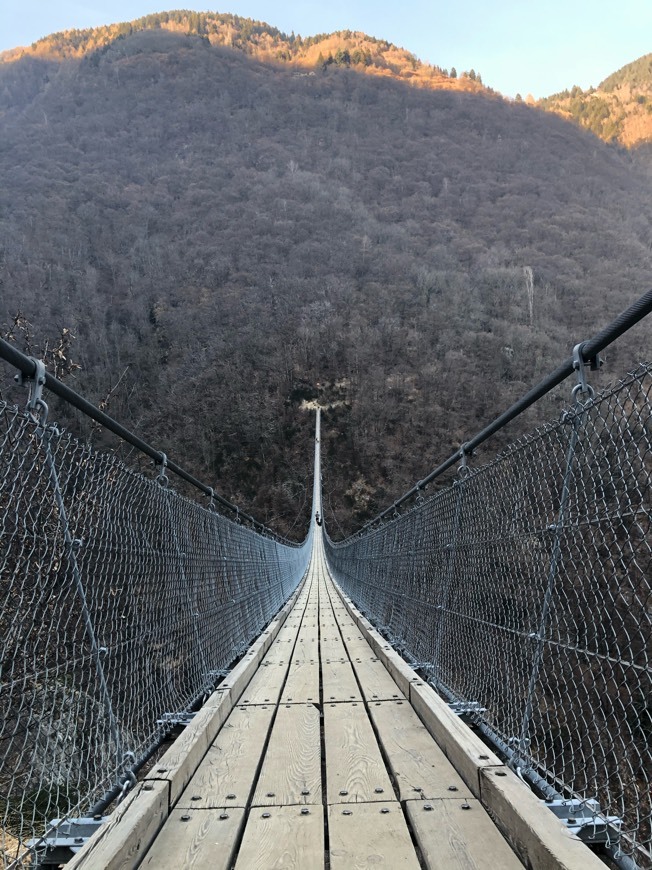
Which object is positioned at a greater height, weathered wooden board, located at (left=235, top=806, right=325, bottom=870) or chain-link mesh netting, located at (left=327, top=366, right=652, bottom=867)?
chain-link mesh netting, located at (left=327, top=366, right=652, bottom=867)

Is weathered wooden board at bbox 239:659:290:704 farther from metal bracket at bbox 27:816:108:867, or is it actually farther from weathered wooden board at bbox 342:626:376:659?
metal bracket at bbox 27:816:108:867

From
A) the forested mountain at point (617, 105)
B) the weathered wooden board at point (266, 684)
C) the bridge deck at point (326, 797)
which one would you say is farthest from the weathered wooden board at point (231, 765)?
the forested mountain at point (617, 105)

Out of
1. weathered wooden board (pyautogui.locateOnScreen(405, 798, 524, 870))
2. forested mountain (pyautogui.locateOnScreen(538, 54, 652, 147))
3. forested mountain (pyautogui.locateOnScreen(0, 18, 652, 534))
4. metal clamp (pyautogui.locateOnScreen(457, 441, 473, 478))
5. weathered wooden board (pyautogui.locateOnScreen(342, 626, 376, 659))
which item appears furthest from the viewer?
forested mountain (pyautogui.locateOnScreen(538, 54, 652, 147))

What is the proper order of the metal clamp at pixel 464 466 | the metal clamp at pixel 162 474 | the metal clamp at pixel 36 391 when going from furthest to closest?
the metal clamp at pixel 464 466
the metal clamp at pixel 162 474
the metal clamp at pixel 36 391

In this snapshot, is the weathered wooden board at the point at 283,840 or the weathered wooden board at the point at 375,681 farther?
the weathered wooden board at the point at 375,681

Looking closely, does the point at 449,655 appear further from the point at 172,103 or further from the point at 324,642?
the point at 172,103

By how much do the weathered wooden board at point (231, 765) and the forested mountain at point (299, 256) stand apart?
16.9m

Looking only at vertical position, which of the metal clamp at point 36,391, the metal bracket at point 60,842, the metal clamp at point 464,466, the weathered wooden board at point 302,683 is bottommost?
the weathered wooden board at point 302,683

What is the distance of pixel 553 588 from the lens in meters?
1.54

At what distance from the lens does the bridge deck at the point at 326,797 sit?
4.05 ft

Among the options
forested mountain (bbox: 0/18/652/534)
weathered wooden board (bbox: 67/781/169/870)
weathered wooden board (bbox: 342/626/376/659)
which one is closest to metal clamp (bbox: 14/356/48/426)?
weathered wooden board (bbox: 67/781/169/870)

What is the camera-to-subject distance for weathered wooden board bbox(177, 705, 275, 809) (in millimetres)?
1511

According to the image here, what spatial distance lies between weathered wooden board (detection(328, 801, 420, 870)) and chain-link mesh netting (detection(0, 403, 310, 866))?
1.92 ft

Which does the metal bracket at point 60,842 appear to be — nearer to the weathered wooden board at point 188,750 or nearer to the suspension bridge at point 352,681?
the suspension bridge at point 352,681
